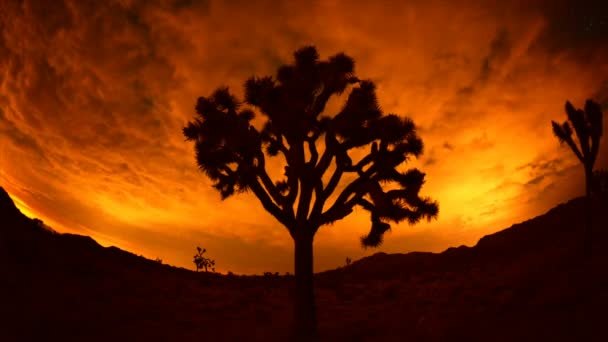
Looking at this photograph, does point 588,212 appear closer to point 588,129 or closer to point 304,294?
point 588,129

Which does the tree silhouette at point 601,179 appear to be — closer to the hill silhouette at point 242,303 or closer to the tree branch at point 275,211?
the hill silhouette at point 242,303

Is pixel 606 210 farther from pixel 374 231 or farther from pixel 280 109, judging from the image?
pixel 280 109

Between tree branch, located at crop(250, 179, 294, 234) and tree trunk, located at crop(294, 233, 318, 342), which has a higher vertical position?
tree branch, located at crop(250, 179, 294, 234)

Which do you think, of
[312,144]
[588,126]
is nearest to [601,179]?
[588,126]

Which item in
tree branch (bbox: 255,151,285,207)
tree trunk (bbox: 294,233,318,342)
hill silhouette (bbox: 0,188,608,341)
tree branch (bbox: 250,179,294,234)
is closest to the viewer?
hill silhouette (bbox: 0,188,608,341)

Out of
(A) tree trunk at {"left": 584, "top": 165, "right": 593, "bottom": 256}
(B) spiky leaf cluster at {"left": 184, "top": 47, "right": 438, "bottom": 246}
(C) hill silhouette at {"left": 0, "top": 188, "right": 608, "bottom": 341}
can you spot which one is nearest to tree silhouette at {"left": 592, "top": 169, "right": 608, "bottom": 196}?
(C) hill silhouette at {"left": 0, "top": 188, "right": 608, "bottom": 341}

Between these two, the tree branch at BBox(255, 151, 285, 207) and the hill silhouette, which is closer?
the hill silhouette

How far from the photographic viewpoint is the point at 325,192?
343 inches

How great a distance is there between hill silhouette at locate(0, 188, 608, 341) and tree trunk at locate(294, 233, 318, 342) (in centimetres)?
64

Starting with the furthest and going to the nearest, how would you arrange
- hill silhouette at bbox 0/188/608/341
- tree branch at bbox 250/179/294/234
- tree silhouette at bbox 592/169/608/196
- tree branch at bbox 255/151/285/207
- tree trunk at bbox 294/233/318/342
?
tree silhouette at bbox 592/169/608/196 < tree branch at bbox 255/151/285/207 < tree branch at bbox 250/179/294/234 < tree trunk at bbox 294/233/318/342 < hill silhouette at bbox 0/188/608/341

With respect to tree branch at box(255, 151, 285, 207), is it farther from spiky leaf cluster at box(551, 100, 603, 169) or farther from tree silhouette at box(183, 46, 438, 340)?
spiky leaf cluster at box(551, 100, 603, 169)

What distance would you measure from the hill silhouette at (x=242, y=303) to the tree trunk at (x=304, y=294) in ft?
2.09

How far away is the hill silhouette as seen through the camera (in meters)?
6.75

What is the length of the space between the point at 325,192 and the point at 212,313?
4982 mm
